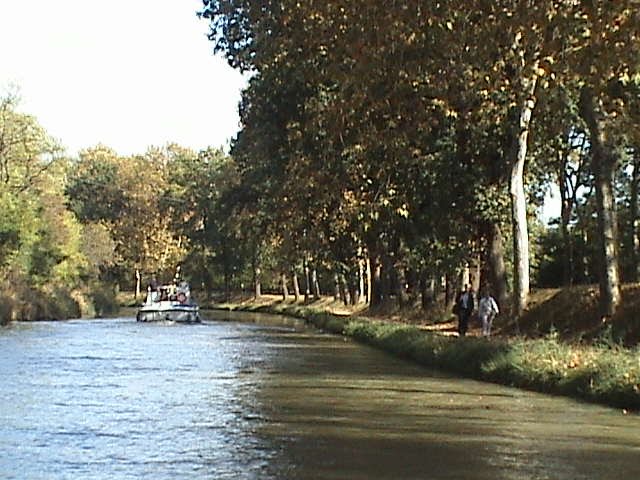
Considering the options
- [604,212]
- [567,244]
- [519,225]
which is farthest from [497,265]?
[567,244]

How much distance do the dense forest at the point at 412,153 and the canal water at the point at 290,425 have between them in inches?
204

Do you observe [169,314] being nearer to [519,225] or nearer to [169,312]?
[169,312]

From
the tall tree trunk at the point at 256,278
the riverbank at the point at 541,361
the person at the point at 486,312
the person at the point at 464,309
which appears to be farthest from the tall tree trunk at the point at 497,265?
the tall tree trunk at the point at 256,278

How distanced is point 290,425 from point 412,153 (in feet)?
50.2

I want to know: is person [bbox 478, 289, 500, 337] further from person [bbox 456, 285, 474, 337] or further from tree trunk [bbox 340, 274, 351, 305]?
tree trunk [bbox 340, 274, 351, 305]

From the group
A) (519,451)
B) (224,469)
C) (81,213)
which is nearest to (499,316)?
(519,451)

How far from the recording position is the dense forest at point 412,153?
18.3 metres

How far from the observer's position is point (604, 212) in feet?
91.0

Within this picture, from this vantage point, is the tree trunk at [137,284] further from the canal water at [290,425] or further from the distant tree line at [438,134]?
the canal water at [290,425]

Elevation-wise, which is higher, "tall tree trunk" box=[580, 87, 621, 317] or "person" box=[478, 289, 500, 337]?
"tall tree trunk" box=[580, 87, 621, 317]

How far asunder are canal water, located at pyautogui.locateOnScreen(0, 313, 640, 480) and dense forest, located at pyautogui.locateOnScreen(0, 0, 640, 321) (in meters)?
5.18

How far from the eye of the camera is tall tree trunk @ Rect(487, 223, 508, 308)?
35906 mm

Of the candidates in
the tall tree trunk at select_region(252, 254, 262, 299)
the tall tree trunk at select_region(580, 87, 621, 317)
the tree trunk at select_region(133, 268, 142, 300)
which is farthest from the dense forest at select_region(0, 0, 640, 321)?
the tree trunk at select_region(133, 268, 142, 300)

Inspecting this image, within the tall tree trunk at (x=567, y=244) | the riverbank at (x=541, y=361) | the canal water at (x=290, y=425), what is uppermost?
the tall tree trunk at (x=567, y=244)
